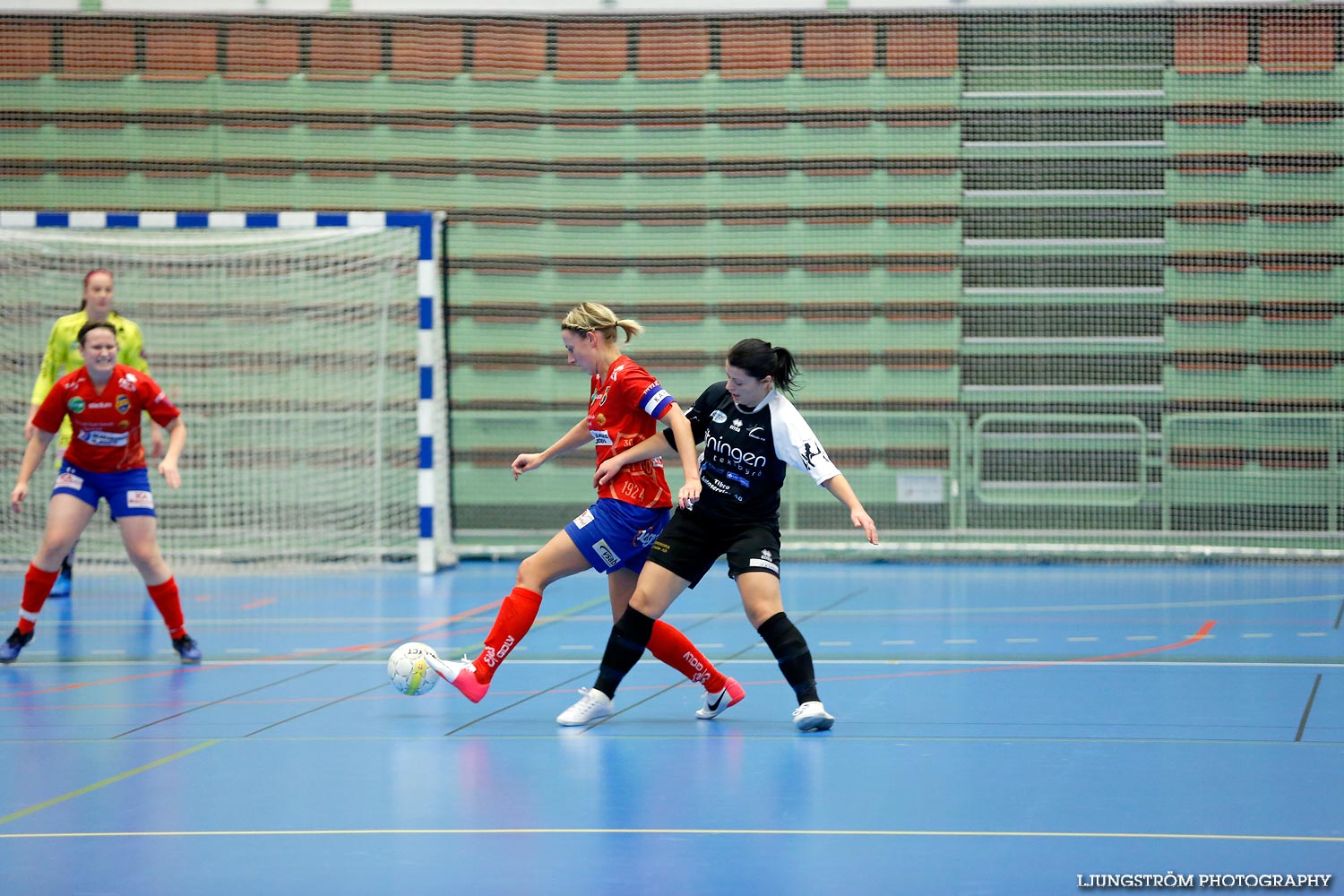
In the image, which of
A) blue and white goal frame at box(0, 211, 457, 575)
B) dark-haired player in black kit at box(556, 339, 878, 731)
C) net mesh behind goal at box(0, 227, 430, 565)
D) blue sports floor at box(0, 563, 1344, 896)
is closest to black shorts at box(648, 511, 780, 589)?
dark-haired player in black kit at box(556, 339, 878, 731)

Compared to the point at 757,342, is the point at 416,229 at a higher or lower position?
higher

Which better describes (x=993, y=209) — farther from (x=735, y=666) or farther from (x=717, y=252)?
(x=735, y=666)

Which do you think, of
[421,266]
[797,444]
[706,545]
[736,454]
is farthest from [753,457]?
[421,266]

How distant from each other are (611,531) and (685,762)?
119 cm

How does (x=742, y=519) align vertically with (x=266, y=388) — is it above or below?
below

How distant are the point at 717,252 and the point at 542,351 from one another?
2.11 m

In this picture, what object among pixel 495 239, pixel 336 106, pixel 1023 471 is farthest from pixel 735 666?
pixel 336 106

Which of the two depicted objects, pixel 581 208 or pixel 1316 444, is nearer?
pixel 1316 444

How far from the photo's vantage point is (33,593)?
25.6 feet

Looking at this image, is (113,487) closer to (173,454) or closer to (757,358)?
(173,454)

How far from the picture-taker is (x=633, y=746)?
5516 millimetres

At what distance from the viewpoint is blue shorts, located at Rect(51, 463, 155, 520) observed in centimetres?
763

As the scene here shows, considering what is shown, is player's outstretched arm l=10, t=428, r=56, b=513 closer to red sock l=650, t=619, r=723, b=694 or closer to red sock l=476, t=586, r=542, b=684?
red sock l=476, t=586, r=542, b=684

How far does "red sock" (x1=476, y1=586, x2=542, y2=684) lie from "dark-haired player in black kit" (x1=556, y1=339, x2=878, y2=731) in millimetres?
374
